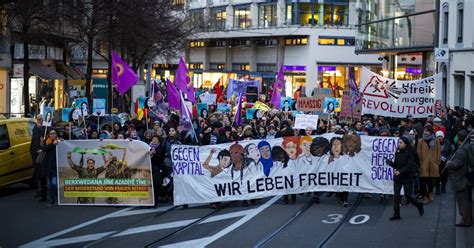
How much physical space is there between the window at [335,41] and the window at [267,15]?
492cm

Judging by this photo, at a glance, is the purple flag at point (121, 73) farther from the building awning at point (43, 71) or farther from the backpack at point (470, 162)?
the building awning at point (43, 71)

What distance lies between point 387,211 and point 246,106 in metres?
19.4

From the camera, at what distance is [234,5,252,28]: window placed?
7694cm

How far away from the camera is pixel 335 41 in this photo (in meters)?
71.2

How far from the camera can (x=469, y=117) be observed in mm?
24047

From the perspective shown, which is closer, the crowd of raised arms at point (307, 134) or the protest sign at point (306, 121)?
the crowd of raised arms at point (307, 134)

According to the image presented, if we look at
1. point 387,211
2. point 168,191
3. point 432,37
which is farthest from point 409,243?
point 432,37

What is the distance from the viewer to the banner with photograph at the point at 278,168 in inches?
669

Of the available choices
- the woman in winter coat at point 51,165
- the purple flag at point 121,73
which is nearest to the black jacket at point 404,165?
the woman in winter coat at point 51,165

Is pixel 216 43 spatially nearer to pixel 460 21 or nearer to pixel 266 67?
pixel 266 67

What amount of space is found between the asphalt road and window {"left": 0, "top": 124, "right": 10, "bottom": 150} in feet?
4.94

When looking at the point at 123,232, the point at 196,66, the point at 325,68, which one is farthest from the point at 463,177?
the point at 196,66

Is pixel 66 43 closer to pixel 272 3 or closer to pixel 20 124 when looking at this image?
pixel 20 124

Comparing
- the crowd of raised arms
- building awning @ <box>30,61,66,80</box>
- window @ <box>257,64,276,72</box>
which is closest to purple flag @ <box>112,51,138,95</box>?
the crowd of raised arms
